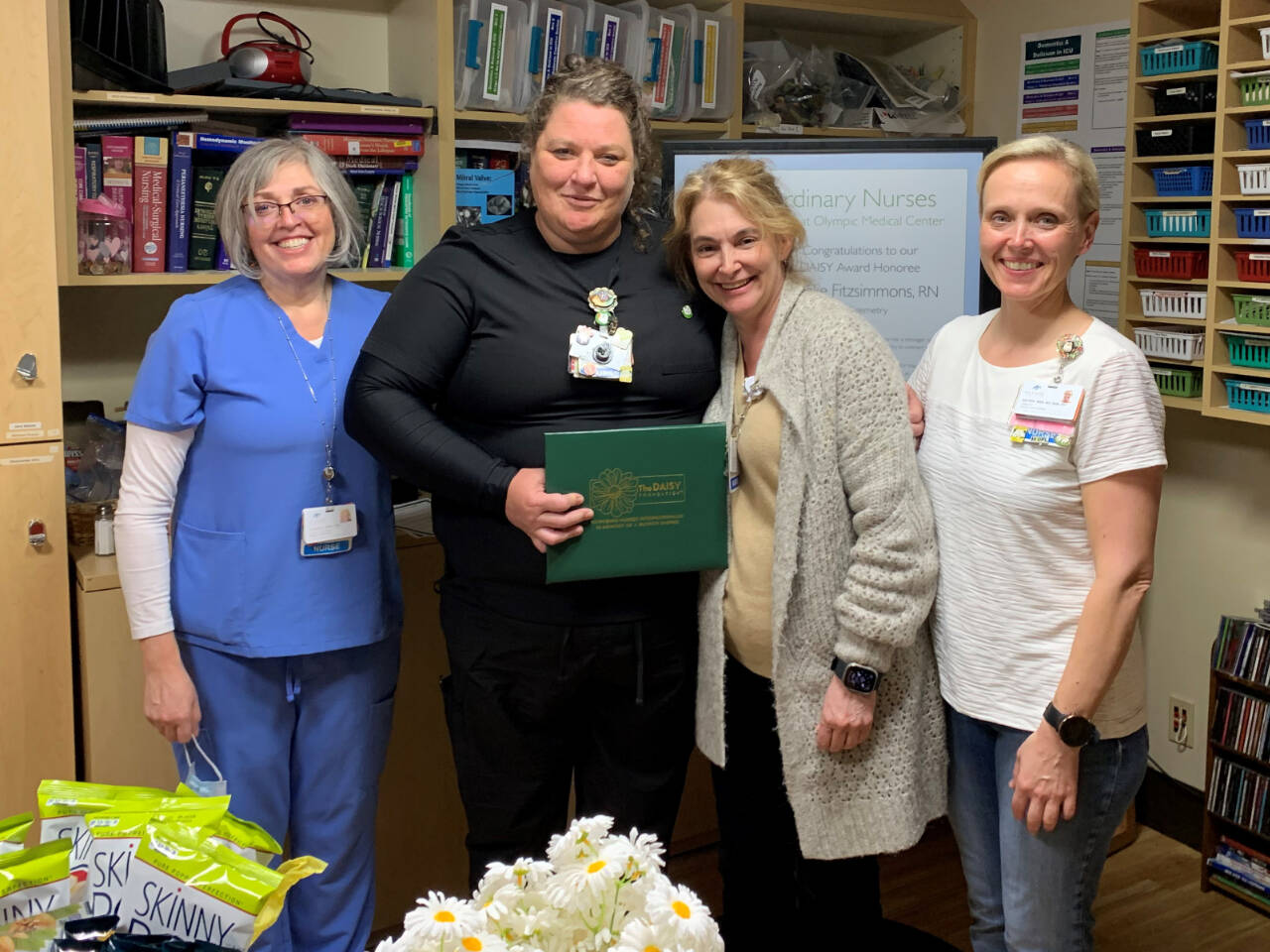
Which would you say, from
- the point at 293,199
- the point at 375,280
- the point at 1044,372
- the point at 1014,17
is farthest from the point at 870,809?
the point at 1014,17

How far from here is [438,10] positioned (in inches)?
106

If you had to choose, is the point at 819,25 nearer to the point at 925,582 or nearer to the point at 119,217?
the point at 119,217

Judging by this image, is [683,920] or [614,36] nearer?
[683,920]

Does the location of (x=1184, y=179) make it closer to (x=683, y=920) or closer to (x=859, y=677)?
(x=859, y=677)

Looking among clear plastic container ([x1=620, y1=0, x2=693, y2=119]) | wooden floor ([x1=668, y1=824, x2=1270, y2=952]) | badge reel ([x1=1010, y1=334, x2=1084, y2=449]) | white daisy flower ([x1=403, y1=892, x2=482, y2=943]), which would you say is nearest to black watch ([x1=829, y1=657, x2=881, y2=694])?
badge reel ([x1=1010, y1=334, x2=1084, y2=449])

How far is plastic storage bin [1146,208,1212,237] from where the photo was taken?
256 centimetres

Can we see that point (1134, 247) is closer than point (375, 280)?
Yes

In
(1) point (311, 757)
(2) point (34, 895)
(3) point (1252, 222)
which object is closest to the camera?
(2) point (34, 895)

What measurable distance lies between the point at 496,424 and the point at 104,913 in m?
0.88

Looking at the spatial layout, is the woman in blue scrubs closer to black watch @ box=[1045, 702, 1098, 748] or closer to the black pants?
the black pants

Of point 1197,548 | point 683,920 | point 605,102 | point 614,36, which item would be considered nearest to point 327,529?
point 605,102

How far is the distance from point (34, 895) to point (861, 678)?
3.40 ft

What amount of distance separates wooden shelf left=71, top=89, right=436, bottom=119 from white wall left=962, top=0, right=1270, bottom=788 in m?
1.85

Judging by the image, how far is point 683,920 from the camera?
0.79 metres
